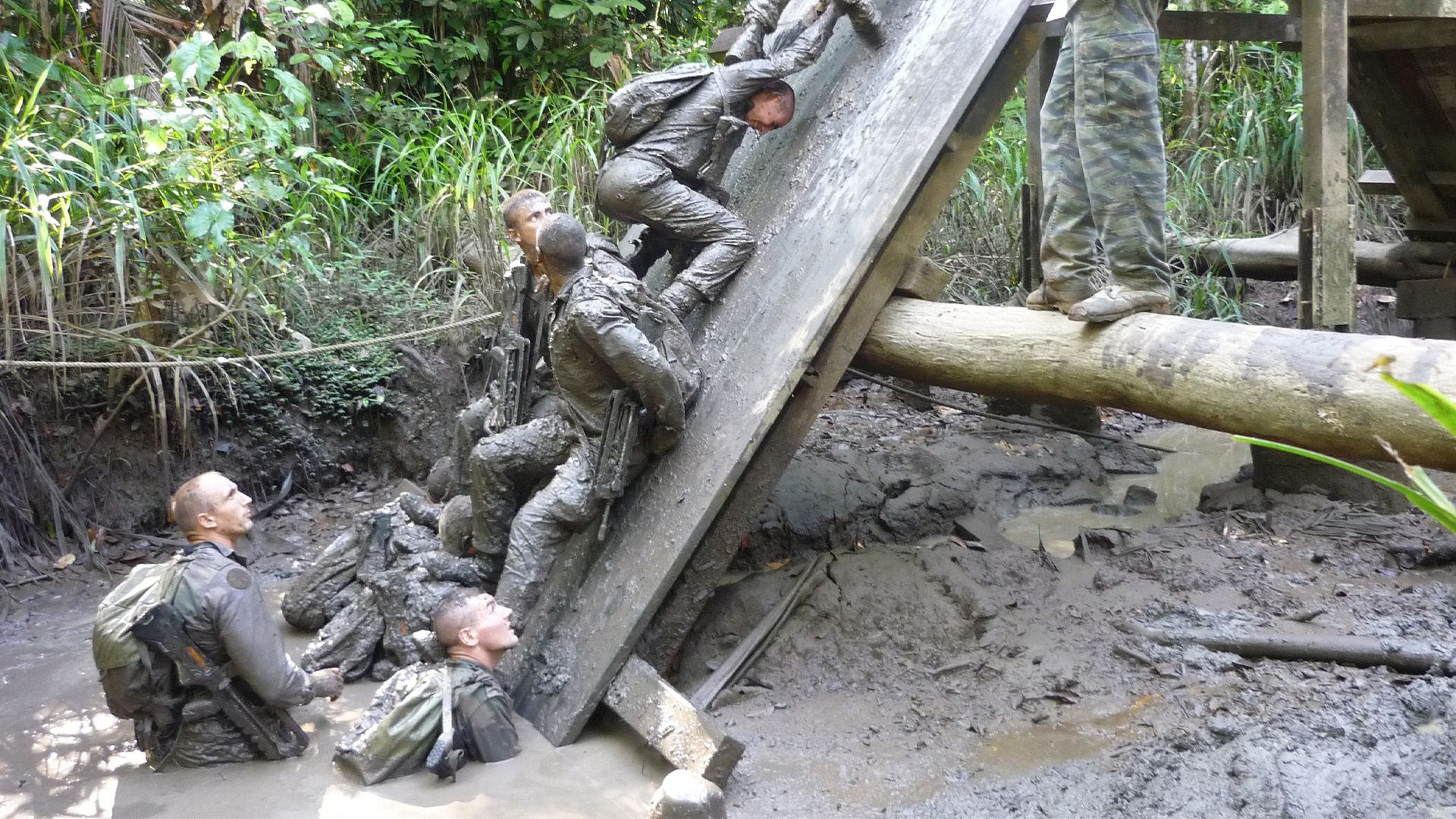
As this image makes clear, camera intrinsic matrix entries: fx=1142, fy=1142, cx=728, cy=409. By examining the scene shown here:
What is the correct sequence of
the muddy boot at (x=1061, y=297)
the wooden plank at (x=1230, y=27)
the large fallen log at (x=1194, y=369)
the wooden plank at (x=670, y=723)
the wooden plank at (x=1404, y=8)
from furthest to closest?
1. the wooden plank at (x=1230, y=27)
2. the wooden plank at (x=1404, y=8)
3. the muddy boot at (x=1061, y=297)
4. the wooden plank at (x=670, y=723)
5. the large fallen log at (x=1194, y=369)

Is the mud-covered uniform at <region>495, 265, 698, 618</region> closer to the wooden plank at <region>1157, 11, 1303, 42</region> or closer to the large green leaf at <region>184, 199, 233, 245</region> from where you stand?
the large green leaf at <region>184, 199, 233, 245</region>

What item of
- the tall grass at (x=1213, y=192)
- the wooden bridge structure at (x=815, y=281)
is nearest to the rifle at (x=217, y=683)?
the wooden bridge structure at (x=815, y=281)

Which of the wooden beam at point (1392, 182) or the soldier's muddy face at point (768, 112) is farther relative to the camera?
the wooden beam at point (1392, 182)

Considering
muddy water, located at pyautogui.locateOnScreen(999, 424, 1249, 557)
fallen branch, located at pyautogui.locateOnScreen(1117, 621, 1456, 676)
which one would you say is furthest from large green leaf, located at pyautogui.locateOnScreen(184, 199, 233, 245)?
fallen branch, located at pyautogui.locateOnScreen(1117, 621, 1456, 676)

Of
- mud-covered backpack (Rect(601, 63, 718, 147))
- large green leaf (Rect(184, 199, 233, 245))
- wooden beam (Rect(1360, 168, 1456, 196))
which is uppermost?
mud-covered backpack (Rect(601, 63, 718, 147))

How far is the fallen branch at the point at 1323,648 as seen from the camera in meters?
3.84

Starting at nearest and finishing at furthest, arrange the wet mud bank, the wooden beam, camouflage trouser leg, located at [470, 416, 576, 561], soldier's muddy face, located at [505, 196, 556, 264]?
the wet mud bank, camouflage trouser leg, located at [470, 416, 576, 561], soldier's muddy face, located at [505, 196, 556, 264], the wooden beam

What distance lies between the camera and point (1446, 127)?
255 inches

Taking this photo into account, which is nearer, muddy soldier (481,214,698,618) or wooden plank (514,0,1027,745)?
wooden plank (514,0,1027,745)

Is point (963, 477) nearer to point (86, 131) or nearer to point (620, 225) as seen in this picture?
A: point (620, 225)

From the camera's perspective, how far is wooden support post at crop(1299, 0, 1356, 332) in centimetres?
506

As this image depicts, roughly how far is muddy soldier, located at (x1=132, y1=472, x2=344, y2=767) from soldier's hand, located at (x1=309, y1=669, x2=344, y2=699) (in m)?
0.22

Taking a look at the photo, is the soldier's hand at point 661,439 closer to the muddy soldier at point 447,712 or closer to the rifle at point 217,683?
the muddy soldier at point 447,712

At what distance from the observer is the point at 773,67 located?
554 centimetres
